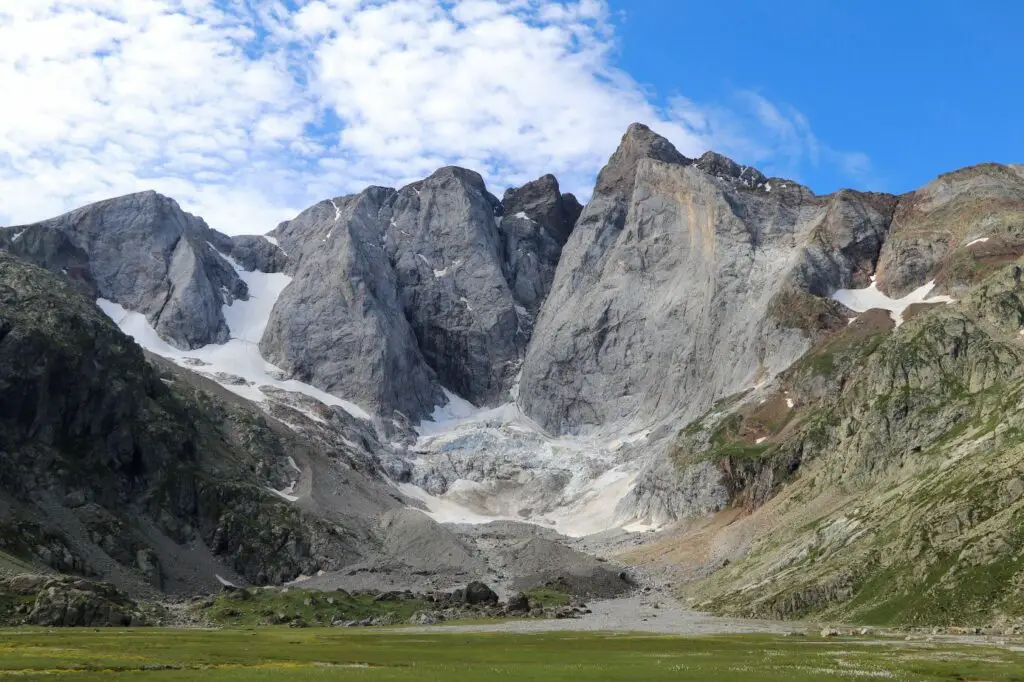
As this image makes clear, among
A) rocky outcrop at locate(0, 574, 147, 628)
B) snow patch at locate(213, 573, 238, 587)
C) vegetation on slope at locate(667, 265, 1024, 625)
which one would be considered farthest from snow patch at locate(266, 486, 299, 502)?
vegetation on slope at locate(667, 265, 1024, 625)

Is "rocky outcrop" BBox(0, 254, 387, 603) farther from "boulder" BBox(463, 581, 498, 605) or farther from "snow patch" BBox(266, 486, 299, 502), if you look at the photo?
"boulder" BBox(463, 581, 498, 605)

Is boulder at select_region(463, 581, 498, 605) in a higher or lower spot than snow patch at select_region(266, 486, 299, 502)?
lower

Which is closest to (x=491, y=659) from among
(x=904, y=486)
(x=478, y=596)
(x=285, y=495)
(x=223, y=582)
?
(x=478, y=596)

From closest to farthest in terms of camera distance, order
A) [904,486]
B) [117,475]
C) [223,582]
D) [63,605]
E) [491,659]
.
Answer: [491,659] < [63,605] < [904,486] < [223,582] < [117,475]

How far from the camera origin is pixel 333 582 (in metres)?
158

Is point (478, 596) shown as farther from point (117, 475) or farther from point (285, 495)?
point (285, 495)

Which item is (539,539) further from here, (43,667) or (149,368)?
(43,667)

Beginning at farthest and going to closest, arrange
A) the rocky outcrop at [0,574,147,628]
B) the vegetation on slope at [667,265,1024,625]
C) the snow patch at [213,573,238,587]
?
the snow patch at [213,573,238,587] → the rocky outcrop at [0,574,147,628] → the vegetation on slope at [667,265,1024,625]

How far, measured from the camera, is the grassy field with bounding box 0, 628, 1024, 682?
4109cm

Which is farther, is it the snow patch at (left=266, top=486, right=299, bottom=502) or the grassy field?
the snow patch at (left=266, top=486, right=299, bottom=502)

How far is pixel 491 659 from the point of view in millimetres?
53062

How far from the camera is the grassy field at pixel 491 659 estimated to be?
41.1 m

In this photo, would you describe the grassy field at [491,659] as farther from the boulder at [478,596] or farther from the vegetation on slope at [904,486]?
the boulder at [478,596]

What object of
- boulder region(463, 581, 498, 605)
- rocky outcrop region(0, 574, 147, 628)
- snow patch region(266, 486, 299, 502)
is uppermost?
snow patch region(266, 486, 299, 502)
